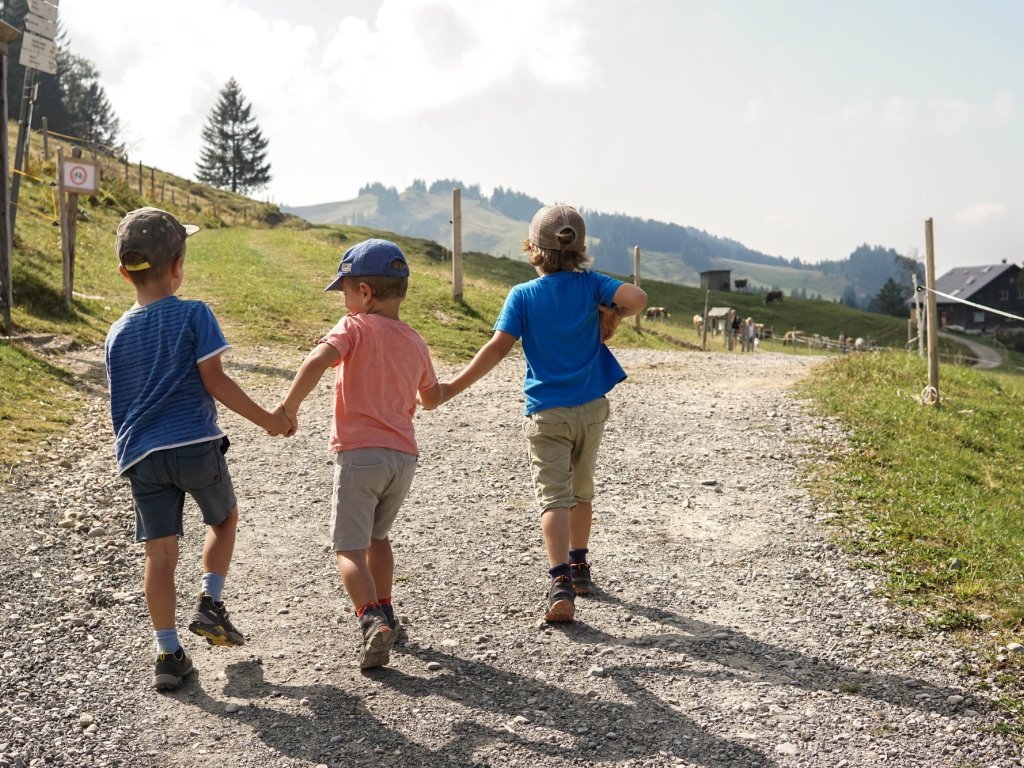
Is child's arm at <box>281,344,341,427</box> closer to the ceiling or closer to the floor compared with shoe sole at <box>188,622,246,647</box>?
closer to the ceiling

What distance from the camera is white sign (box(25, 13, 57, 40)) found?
17703 mm

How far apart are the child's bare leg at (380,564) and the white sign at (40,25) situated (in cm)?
1668

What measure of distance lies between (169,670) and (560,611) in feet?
6.66

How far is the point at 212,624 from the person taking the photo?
4496 millimetres

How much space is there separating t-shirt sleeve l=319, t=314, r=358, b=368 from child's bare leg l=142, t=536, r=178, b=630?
1140 mm

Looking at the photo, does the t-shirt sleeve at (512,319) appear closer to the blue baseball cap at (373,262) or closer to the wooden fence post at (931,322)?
the blue baseball cap at (373,262)

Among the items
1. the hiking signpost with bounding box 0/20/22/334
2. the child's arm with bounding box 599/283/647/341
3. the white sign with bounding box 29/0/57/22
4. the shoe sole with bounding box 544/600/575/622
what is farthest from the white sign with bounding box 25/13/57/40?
the shoe sole with bounding box 544/600/575/622

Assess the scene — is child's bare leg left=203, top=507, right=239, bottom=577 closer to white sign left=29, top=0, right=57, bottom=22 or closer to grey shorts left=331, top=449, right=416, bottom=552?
grey shorts left=331, top=449, right=416, bottom=552

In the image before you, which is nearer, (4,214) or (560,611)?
(560,611)

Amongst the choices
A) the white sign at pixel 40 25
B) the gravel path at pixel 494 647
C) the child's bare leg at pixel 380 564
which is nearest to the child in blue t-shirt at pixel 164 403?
the gravel path at pixel 494 647

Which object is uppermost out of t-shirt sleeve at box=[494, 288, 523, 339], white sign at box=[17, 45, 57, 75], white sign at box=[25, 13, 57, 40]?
white sign at box=[25, 13, 57, 40]

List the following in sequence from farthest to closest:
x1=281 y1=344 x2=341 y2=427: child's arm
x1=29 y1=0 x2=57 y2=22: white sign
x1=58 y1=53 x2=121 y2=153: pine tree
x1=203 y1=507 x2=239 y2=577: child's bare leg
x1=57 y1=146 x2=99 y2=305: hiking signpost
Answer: x1=58 y1=53 x2=121 y2=153: pine tree → x1=29 y1=0 x2=57 y2=22: white sign → x1=57 y1=146 x2=99 y2=305: hiking signpost → x1=203 y1=507 x2=239 y2=577: child's bare leg → x1=281 y1=344 x2=341 y2=427: child's arm

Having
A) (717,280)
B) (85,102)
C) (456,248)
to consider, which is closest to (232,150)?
(85,102)

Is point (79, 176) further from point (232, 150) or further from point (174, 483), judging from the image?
point (232, 150)
